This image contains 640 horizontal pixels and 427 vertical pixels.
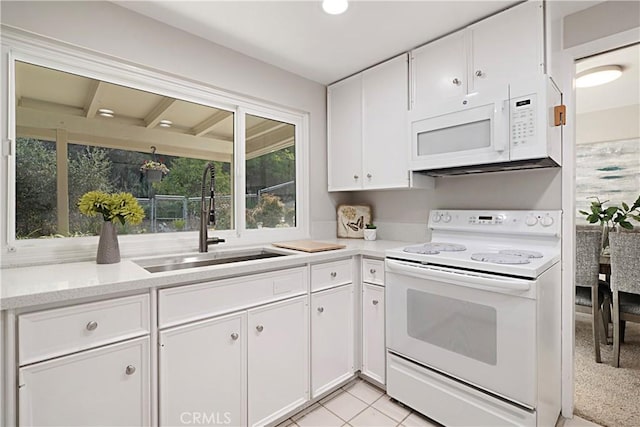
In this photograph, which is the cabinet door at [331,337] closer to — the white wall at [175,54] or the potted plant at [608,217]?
the white wall at [175,54]

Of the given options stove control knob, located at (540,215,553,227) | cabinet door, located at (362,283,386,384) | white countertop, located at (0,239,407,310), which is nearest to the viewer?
white countertop, located at (0,239,407,310)

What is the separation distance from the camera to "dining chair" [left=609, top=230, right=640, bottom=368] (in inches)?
86.0

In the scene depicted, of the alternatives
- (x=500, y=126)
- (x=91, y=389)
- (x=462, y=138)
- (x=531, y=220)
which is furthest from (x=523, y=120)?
(x=91, y=389)

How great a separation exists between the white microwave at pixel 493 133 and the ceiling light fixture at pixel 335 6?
79 centimetres

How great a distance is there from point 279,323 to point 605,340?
2896 millimetres

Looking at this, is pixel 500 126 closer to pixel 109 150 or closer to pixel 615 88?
pixel 109 150

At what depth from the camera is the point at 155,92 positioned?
1.86 m

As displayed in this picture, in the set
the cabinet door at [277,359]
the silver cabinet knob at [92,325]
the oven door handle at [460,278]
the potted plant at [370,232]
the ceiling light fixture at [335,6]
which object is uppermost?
the ceiling light fixture at [335,6]

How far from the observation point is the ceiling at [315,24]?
1652 millimetres

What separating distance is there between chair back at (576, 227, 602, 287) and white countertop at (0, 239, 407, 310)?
7.76 feet

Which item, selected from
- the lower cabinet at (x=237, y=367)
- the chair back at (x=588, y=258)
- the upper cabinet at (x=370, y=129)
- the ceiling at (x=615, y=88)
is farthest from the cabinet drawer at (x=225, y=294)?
the ceiling at (x=615, y=88)

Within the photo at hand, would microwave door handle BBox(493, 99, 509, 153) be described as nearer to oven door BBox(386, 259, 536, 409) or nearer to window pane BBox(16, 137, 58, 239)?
oven door BBox(386, 259, 536, 409)

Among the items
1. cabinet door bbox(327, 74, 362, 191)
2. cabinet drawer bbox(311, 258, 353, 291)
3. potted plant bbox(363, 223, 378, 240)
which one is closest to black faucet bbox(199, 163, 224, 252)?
cabinet drawer bbox(311, 258, 353, 291)

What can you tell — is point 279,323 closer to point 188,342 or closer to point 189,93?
point 188,342
